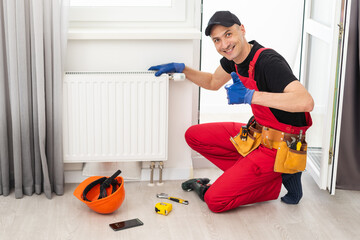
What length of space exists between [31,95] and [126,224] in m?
0.88

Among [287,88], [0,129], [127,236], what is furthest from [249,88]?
[0,129]

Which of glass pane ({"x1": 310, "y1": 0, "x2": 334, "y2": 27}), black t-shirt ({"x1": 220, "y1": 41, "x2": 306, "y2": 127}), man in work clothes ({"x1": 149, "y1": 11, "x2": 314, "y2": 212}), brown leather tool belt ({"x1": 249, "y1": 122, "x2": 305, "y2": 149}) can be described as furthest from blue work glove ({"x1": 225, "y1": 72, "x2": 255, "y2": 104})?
glass pane ({"x1": 310, "y1": 0, "x2": 334, "y2": 27})

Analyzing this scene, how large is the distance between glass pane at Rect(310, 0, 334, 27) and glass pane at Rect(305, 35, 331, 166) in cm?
12

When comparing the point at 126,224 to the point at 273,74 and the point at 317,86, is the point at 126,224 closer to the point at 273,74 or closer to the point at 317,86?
the point at 273,74

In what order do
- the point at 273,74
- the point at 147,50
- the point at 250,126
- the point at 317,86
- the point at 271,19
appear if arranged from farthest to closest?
the point at 271,19, the point at 317,86, the point at 147,50, the point at 250,126, the point at 273,74

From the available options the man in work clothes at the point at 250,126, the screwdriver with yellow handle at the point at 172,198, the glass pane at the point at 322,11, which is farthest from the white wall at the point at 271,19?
the screwdriver with yellow handle at the point at 172,198

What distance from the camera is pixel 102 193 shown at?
2.66m

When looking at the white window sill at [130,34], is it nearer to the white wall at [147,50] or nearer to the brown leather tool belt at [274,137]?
the white wall at [147,50]

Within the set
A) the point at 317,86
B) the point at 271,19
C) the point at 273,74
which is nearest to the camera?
the point at 273,74

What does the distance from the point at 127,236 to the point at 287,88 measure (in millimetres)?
1047

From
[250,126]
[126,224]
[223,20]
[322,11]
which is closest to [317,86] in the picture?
[322,11]

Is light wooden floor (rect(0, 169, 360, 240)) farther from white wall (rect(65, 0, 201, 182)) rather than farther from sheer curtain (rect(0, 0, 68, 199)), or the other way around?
white wall (rect(65, 0, 201, 182))

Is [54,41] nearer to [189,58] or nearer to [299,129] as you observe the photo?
[189,58]

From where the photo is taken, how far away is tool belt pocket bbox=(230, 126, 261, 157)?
8.93 ft
